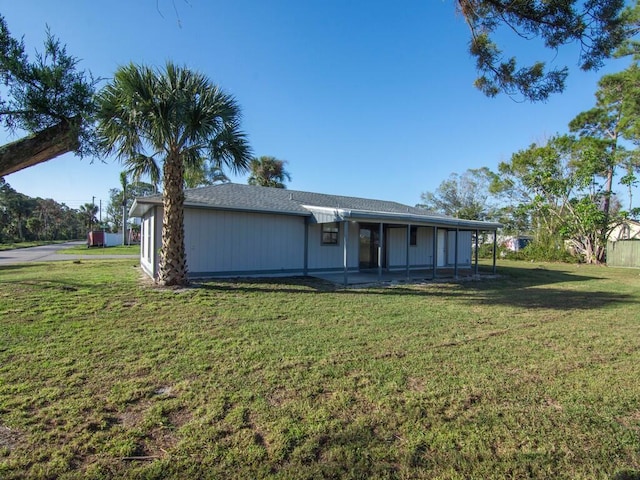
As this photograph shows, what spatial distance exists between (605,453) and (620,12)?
17.6ft

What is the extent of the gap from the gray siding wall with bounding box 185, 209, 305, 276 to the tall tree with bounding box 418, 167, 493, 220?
28.3 m

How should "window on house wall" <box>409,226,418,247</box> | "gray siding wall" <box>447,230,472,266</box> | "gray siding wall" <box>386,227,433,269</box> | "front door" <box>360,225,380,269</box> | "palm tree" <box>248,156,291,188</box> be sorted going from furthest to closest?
"palm tree" <box>248,156,291,188</box>
"gray siding wall" <box>447,230,472,266</box>
"window on house wall" <box>409,226,418,247</box>
"gray siding wall" <box>386,227,433,269</box>
"front door" <box>360,225,380,269</box>

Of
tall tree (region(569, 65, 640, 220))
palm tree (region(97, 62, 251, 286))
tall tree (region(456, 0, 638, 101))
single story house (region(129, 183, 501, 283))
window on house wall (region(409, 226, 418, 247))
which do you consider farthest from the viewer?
tall tree (region(569, 65, 640, 220))

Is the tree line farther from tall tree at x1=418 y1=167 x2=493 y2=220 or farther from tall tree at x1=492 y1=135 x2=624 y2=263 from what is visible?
tall tree at x1=418 y1=167 x2=493 y2=220

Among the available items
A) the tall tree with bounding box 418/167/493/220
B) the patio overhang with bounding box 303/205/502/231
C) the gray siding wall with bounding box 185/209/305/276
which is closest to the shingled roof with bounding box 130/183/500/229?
the patio overhang with bounding box 303/205/502/231

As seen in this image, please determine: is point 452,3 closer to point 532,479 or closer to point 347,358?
point 347,358

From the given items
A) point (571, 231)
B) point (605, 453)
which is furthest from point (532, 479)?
point (571, 231)

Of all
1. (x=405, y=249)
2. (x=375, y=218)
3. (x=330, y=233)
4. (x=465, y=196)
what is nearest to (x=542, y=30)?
(x=375, y=218)

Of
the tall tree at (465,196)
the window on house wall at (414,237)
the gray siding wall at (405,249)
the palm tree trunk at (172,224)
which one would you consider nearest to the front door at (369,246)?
the gray siding wall at (405,249)

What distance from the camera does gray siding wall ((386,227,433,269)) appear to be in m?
15.3

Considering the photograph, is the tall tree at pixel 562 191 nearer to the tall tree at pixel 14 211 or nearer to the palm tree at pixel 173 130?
the palm tree at pixel 173 130

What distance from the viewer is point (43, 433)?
8.82ft

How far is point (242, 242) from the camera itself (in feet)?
38.7

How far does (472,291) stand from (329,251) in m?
5.39
